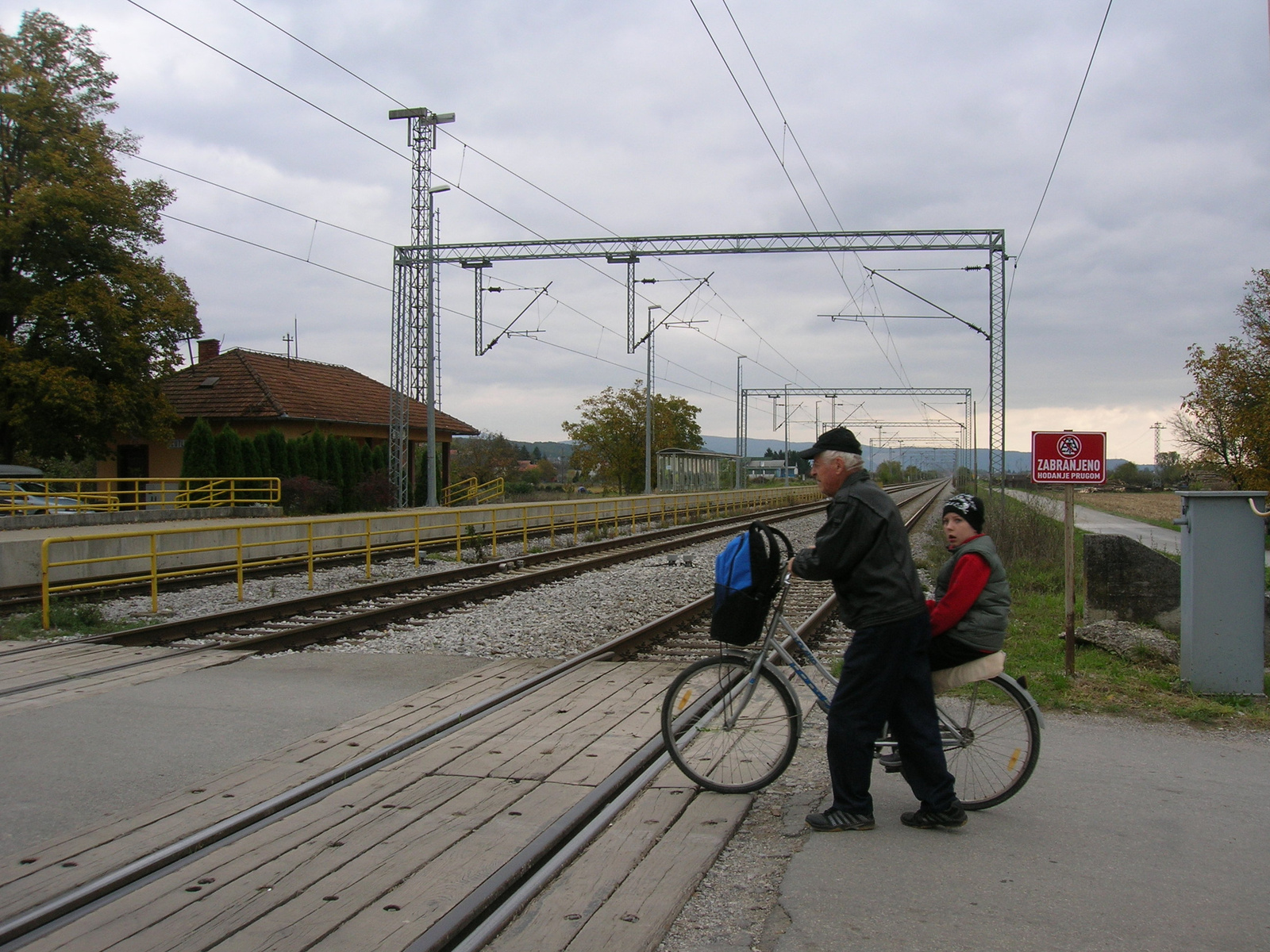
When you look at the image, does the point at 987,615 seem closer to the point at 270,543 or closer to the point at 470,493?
the point at 270,543

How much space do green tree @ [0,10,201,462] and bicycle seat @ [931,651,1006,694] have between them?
3271cm

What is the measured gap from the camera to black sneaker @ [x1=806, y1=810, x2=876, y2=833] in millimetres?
4328

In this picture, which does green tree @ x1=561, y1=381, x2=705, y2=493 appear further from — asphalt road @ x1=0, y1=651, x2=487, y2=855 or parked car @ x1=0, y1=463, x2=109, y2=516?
asphalt road @ x1=0, y1=651, x2=487, y2=855

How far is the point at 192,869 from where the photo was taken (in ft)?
12.8

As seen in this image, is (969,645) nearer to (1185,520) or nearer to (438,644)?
(1185,520)

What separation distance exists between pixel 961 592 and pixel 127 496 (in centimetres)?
4015

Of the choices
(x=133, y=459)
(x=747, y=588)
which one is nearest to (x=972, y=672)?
(x=747, y=588)

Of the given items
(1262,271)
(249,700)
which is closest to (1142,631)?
(249,700)

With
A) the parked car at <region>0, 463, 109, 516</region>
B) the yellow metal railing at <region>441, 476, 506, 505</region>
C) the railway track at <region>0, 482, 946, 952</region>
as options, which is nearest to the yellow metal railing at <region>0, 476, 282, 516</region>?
the parked car at <region>0, 463, 109, 516</region>

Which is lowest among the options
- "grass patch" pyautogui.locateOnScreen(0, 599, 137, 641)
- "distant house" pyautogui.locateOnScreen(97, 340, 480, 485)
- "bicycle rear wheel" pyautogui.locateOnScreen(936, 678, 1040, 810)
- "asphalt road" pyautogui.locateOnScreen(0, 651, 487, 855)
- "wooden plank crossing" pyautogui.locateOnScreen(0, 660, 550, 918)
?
"grass patch" pyautogui.locateOnScreen(0, 599, 137, 641)

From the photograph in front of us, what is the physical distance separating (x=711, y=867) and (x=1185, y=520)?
4.91 meters

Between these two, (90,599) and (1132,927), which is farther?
(90,599)

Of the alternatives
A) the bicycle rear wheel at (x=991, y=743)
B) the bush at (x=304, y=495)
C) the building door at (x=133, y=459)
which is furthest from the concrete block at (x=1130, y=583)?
the building door at (x=133, y=459)

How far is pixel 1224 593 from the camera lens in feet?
22.8
